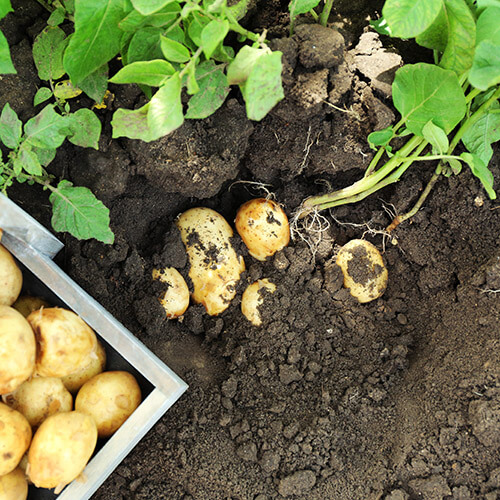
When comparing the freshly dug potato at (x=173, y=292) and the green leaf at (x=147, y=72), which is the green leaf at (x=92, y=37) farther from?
the freshly dug potato at (x=173, y=292)

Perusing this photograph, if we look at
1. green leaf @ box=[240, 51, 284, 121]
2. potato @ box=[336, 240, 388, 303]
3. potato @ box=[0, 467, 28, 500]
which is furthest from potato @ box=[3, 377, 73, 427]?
potato @ box=[336, 240, 388, 303]

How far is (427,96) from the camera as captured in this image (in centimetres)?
133

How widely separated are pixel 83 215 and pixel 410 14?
2.79ft

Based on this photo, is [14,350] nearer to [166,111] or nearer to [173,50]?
[166,111]

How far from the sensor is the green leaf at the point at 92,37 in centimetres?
113

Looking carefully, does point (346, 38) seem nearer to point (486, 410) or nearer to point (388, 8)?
point (388, 8)

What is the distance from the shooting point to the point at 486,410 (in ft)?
4.55

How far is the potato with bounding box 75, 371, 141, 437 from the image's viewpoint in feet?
4.13

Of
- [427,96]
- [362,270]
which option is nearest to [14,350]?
[362,270]

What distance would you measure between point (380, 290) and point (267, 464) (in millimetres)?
606

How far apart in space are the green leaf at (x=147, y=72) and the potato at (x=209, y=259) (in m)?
0.51

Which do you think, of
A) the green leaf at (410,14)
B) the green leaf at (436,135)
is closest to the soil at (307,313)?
the green leaf at (436,135)

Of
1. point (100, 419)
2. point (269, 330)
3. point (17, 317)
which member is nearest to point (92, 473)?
point (100, 419)

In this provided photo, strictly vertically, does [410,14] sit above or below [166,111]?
below
